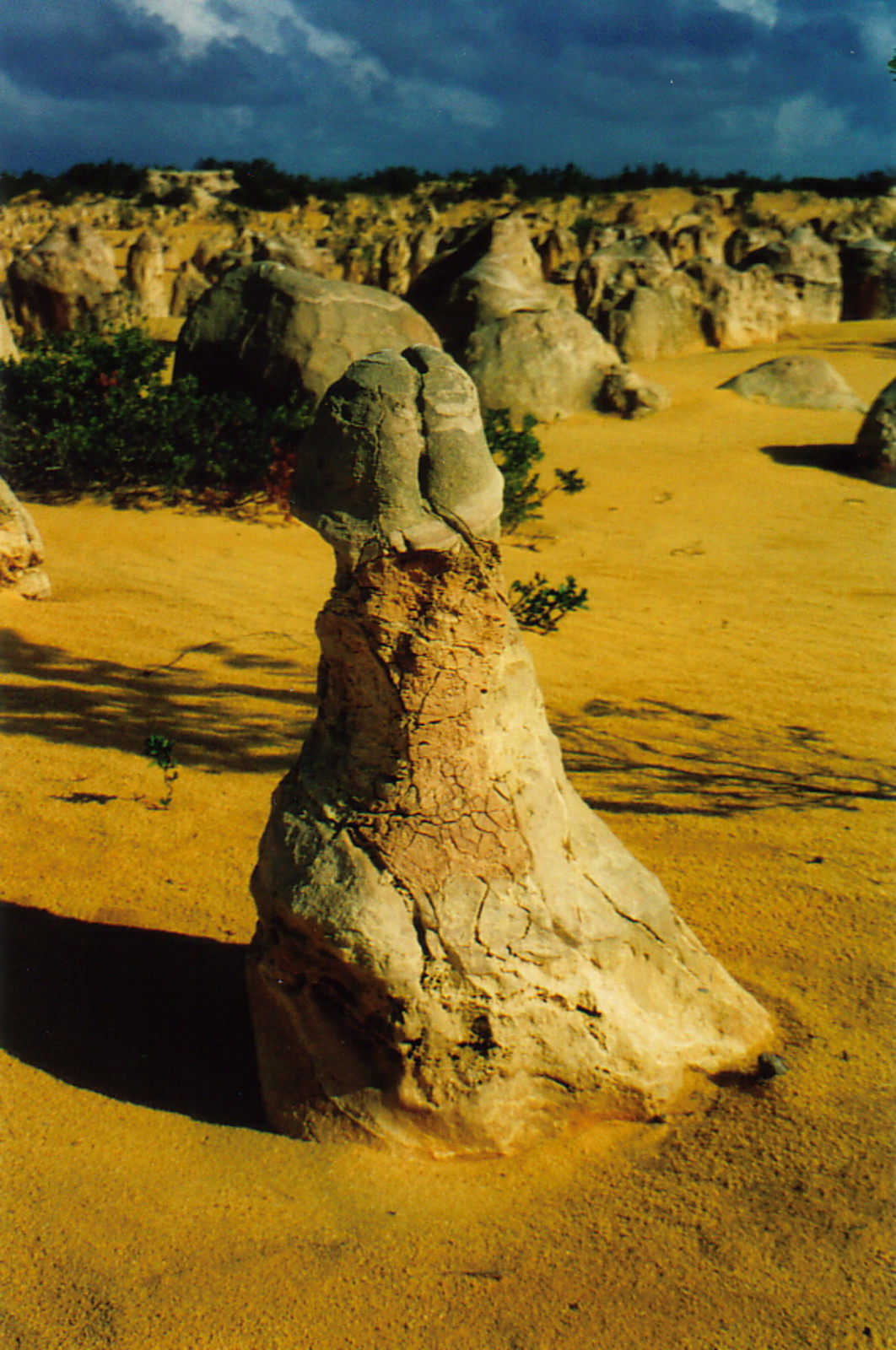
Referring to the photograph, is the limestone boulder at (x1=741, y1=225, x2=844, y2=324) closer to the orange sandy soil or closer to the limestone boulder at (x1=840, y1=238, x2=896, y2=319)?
the limestone boulder at (x1=840, y1=238, x2=896, y2=319)

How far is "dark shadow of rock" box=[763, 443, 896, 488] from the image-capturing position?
10867mm

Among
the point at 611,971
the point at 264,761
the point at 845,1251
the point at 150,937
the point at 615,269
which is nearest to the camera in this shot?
the point at 845,1251

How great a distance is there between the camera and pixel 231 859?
408 centimetres

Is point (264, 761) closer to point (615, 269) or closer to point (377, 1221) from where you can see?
point (377, 1221)

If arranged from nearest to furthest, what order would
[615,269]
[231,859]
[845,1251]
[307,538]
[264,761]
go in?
[845,1251] → [231,859] → [264,761] → [307,538] → [615,269]

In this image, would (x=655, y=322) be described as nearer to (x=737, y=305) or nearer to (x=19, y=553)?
(x=737, y=305)

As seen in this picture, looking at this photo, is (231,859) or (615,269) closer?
(231,859)

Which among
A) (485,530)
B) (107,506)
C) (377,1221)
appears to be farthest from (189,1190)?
(107,506)

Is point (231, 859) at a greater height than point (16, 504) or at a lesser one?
lesser

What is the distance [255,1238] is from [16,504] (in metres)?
5.51

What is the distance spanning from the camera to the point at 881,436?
426 inches

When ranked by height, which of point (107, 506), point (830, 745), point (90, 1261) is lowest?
point (90, 1261)

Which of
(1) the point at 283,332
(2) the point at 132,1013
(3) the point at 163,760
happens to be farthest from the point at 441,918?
(1) the point at 283,332

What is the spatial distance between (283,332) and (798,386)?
685 centimetres
